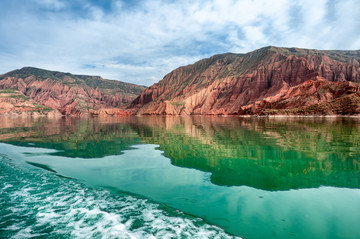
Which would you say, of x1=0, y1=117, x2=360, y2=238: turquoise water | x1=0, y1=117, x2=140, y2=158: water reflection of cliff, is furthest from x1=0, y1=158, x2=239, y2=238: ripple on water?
x1=0, y1=117, x2=140, y2=158: water reflection of cliff

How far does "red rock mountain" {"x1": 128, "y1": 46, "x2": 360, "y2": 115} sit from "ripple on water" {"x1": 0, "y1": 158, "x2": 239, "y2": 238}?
86531 millimetres

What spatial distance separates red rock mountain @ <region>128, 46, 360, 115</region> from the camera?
8675 cm

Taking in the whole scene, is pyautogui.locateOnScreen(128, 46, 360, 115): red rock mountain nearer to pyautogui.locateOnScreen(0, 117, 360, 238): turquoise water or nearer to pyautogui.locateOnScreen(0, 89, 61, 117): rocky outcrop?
pyautogui.locateOnScreen(0, 117, 360, 238): turquoise water

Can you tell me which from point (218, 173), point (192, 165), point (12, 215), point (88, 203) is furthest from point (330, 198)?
point (12, 215)

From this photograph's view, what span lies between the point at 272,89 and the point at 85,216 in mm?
131727

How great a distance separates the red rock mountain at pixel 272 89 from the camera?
285ft

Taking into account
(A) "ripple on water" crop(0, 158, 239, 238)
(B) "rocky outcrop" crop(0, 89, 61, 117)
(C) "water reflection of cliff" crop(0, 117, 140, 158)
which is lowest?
(A) "ripple on water" crop(0, 158, 239, 238)

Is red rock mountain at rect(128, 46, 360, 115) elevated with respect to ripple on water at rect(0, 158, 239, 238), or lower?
elevated

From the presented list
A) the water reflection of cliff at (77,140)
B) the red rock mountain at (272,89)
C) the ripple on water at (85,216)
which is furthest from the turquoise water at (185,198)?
the red rock mountain at (272,89)

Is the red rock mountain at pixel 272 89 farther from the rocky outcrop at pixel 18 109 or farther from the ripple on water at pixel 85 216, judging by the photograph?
the ripple on water at pixel 85 216

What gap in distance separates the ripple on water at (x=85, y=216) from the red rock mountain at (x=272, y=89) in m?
86.5

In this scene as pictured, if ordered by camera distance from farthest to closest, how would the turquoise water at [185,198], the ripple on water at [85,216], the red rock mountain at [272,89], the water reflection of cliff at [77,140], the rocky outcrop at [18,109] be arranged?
the rocky outcrop at [18,109]
the red rock mountain at [272,89]
the water reflection of cliff at [77,140]
the turquoise water at [185,198]
the ripple on water at [85,216]

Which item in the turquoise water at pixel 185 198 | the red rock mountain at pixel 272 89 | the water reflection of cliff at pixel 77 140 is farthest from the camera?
the red rock mountain at pixel 272 89

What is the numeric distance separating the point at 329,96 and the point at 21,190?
10828 centimetres
